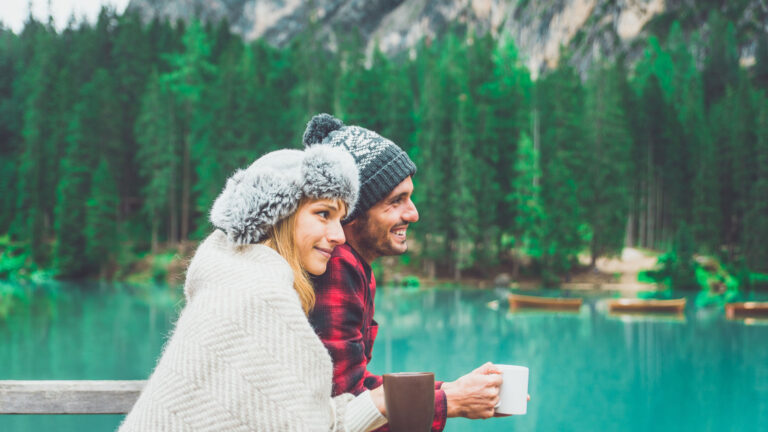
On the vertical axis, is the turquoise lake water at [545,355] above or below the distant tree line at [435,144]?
below

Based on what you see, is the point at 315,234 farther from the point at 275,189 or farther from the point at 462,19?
the point at 462,19

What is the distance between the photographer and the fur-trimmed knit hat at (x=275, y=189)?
1571 mm

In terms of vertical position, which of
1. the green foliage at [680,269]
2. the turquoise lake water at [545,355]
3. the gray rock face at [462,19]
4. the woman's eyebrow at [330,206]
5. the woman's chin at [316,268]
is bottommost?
the turquoise lake water at [545,355]

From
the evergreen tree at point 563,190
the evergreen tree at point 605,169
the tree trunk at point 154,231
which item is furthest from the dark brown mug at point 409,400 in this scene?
the tree trunk at point 154,231

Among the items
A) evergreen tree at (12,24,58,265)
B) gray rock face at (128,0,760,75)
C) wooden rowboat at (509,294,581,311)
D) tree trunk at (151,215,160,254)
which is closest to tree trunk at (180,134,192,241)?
tree trunk at (151,215,160,254)

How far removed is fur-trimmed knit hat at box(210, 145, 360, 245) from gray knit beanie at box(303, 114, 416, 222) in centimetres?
25

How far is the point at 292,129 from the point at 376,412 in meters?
33.8

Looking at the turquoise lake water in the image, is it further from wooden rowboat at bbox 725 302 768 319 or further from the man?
the man

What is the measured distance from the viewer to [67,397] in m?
2.12

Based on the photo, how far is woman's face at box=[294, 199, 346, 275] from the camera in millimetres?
1642

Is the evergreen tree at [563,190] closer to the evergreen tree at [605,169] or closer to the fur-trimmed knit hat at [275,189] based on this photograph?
the evergreen tree at [605,169]

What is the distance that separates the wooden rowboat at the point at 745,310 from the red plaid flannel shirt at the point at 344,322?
67.1ft

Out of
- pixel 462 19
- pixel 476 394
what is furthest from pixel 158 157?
pixel 462 19

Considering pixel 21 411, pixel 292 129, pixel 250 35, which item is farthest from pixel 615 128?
pixel 250 35
